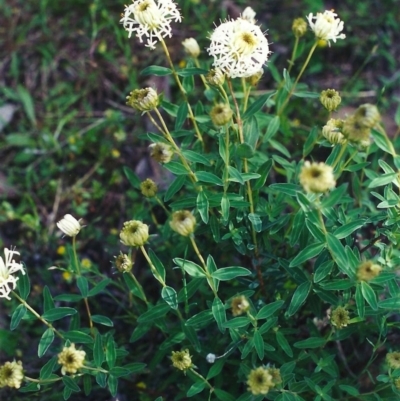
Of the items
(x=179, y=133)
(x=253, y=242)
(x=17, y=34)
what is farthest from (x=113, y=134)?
(x=253, y=242)

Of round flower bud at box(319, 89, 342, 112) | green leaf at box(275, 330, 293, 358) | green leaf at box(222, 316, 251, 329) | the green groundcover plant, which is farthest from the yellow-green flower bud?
round flower bud at box(319, 89, 342, 112)

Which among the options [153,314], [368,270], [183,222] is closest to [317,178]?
[368,270]

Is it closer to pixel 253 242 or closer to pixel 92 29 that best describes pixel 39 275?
pixel 253 242

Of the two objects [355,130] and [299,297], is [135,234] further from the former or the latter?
[355,130]

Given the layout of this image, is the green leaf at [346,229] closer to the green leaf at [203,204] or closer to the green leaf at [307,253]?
the green leaf at [307,253]

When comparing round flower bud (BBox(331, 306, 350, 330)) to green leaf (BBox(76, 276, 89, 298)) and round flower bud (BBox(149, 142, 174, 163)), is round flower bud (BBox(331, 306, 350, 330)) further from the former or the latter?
green leaf (BBox(76, 276, 89, 298))

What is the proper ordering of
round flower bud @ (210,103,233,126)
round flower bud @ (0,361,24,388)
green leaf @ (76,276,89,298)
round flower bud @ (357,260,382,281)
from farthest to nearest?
green leaf @ (76,276,89,298) < round flower bud @ (0,361,24,388) < round flower bud @ (210,103,233,126) < round flower bud @ (357,260,382,281)
